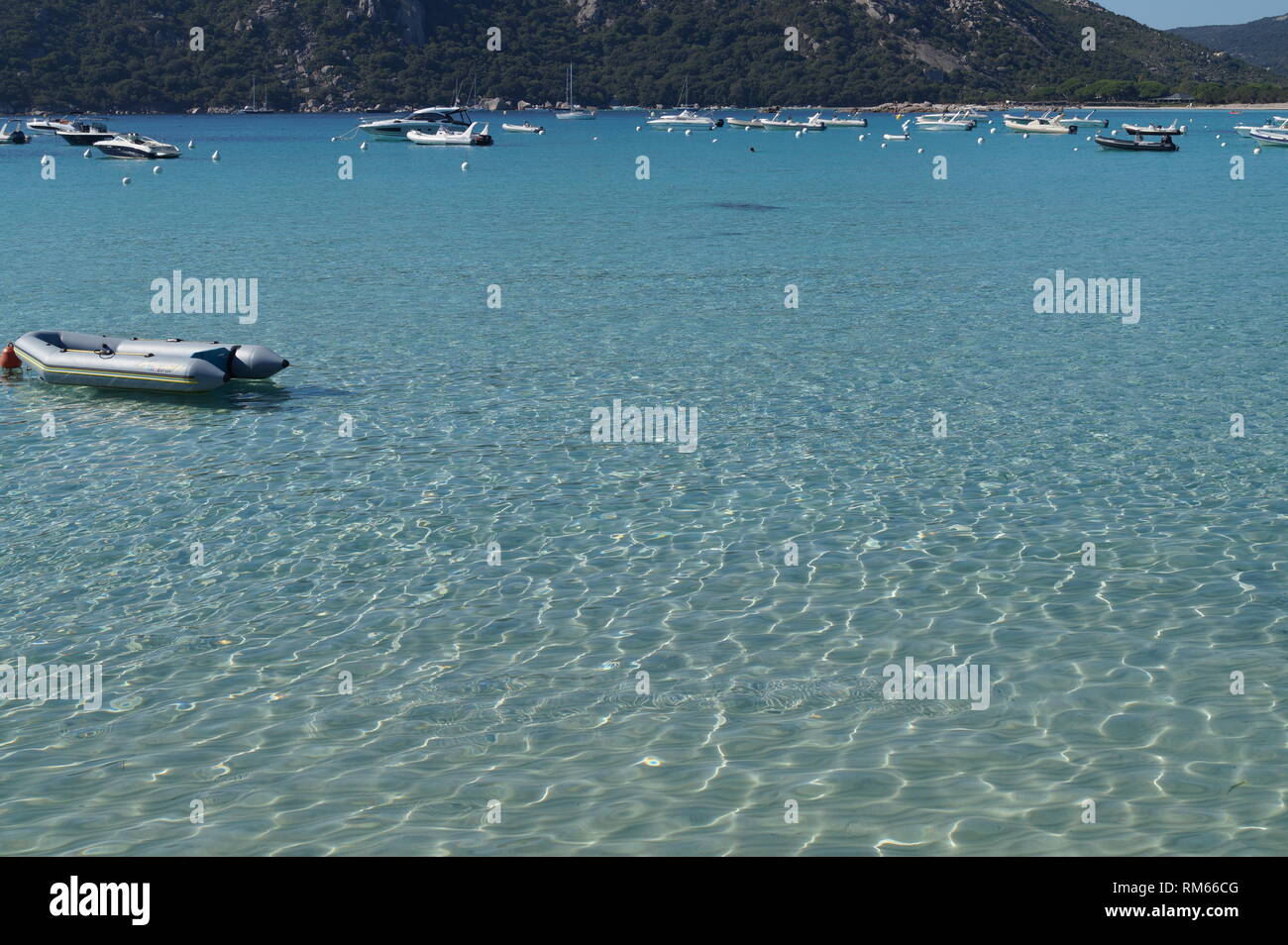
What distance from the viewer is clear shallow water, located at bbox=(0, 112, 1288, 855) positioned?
10.1 m

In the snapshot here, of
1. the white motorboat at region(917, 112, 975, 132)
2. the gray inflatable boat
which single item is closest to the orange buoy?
the gray inflatable boat

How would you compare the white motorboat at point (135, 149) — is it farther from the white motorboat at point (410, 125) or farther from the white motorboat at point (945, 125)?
the white motorboat at point (945, 125)

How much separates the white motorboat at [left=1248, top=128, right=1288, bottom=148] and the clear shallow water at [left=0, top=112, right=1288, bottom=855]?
352ft

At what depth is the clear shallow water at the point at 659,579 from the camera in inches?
397

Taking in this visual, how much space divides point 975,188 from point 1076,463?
200ft

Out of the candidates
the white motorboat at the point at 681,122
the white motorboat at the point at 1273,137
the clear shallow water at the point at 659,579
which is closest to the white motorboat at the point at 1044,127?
the white motorboat at the point at 1273,137

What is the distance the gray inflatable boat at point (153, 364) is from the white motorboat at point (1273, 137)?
12847cm

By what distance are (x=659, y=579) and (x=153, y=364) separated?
12480mm

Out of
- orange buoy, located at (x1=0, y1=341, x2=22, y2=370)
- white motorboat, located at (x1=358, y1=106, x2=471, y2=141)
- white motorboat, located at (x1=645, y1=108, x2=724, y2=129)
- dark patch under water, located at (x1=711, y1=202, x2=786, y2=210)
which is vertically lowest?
orange buoy, located at (x1=0, y1=341, x2=22, y2=370)

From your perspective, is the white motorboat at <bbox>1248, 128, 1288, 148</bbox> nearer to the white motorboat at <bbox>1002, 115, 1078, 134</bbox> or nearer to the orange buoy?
the white motorboat at <bbox>1002, 115, 1078, 134</bbox>

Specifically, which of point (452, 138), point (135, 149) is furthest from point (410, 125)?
point (135, 149)

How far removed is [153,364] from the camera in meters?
22.8

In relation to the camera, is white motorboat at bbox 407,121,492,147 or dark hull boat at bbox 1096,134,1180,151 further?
white motorboat at bbox 407,121,492,147

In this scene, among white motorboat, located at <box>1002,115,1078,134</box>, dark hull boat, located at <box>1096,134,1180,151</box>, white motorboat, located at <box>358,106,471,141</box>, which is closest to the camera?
dark hull boat, located at <box>1096,134,1180,151</box>
